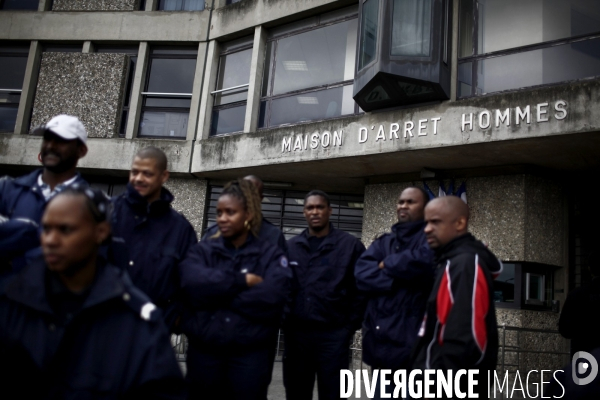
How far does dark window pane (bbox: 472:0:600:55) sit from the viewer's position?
797 centimetres

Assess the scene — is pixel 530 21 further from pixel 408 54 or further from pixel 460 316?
pixel 460 316

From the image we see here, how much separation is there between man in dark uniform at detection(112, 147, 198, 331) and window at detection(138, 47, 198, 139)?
28.8ft

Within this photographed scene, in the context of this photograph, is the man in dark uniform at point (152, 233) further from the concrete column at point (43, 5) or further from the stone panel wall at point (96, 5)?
the concrete column at point (43, 5)

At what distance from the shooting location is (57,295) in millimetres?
1949

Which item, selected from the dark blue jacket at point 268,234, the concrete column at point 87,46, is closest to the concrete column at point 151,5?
the concrete column at point 87,46

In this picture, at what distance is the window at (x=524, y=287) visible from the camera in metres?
8.67

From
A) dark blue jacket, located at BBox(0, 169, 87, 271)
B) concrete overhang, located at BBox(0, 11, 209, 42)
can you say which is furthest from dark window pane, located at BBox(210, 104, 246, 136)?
dark blue jacket, located at BBox(0, 169, 87, 271)

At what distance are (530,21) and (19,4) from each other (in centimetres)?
1158

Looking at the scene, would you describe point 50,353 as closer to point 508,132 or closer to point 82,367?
point 82,367

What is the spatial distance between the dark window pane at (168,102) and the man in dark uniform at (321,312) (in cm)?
838

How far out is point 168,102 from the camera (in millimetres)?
12320

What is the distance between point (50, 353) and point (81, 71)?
11712 millimetres

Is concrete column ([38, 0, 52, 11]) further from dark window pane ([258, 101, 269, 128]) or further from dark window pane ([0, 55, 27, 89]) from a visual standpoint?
dark window pane ([258, 101, 269, 128])

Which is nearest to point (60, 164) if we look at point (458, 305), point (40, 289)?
point (40, 289)
